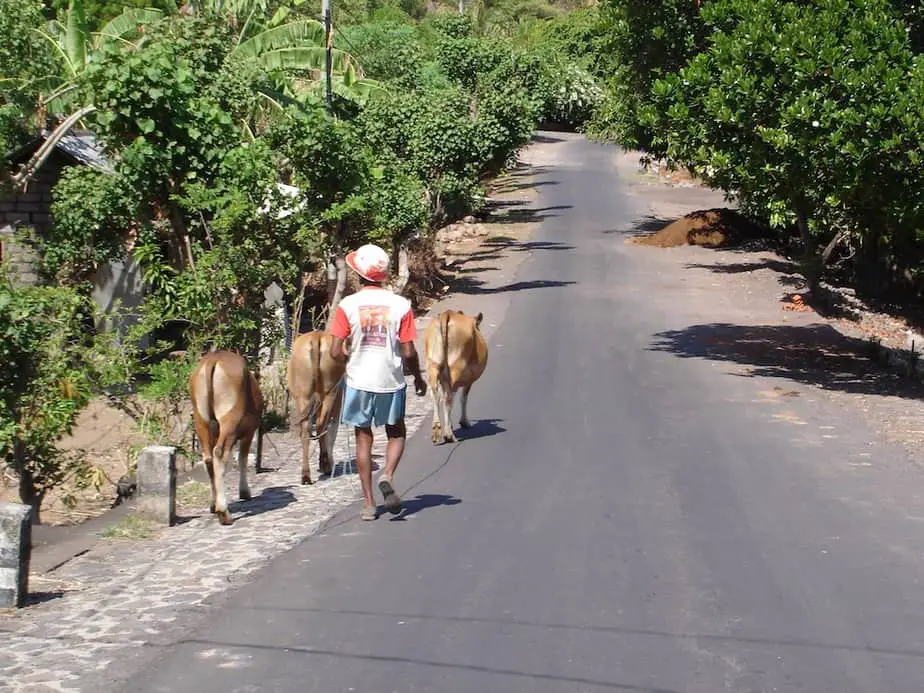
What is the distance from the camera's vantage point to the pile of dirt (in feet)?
135

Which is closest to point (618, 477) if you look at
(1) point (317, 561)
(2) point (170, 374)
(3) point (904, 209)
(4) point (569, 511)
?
(4) point (569, 511)

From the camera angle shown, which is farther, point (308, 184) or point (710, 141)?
point (710, 141)

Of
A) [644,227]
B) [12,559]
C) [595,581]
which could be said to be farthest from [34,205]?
[644,227]

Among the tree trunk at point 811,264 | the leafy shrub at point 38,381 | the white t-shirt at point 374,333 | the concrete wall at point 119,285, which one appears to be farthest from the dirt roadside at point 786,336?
the concrete wall at point 119,285

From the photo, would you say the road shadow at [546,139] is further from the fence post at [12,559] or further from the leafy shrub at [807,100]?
the fence post at [12,559]

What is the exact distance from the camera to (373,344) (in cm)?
927

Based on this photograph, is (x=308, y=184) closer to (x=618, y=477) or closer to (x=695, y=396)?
(x=695, y=396)

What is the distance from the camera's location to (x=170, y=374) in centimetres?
1367

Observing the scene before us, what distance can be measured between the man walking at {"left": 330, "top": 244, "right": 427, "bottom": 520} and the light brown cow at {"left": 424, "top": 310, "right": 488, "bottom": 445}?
13.8 ft

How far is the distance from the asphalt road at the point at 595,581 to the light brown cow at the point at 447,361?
1.35ft

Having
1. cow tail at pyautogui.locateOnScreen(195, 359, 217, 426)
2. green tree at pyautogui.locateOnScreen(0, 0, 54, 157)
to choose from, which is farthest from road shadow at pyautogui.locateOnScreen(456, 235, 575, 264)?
cow tail at pyautogui.locateOnScreen(195, 359, 217, 426)

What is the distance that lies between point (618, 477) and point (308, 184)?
276 inches

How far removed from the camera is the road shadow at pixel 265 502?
1044 cm

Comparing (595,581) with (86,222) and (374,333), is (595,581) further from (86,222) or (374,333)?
(86,222)
